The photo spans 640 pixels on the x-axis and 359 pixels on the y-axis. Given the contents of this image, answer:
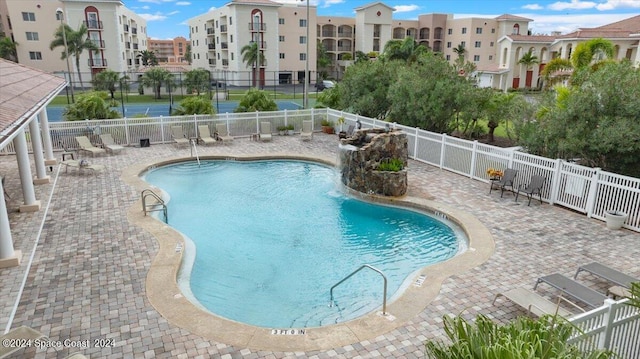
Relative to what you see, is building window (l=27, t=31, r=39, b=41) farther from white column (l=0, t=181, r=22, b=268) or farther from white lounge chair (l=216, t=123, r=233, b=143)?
white column (l=0, t=181, r=22, b=268)

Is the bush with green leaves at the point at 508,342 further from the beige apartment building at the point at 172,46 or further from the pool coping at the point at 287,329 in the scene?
the beige apartment building at the point at 172,46

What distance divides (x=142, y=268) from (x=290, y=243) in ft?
11.6

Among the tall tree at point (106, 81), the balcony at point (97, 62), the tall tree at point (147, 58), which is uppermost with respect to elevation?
the tall tree at point (147, 58)

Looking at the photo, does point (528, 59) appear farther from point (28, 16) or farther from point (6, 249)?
point (28, 16)

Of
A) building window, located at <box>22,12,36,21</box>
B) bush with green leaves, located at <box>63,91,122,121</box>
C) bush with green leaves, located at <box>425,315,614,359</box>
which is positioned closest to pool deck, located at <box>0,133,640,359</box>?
bush with green leaves, located at <box>425,315,614,359</box>

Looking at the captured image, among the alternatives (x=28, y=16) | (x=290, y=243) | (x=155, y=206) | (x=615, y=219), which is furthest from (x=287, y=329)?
(x=28, y=16)

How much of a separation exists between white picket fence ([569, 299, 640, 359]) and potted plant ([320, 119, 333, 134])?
1857 centimetres

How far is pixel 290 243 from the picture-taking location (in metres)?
10.7

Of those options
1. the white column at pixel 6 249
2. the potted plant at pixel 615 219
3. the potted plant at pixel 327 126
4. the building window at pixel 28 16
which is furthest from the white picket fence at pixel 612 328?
the building window at pixel 28 16

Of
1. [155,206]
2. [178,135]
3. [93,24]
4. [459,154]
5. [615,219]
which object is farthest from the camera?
[93,24]

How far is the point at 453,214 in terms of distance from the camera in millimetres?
11914

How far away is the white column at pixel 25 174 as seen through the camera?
1050 cm

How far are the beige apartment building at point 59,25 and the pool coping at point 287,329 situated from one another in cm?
4992

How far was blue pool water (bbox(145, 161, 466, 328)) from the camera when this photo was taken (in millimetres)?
8109
